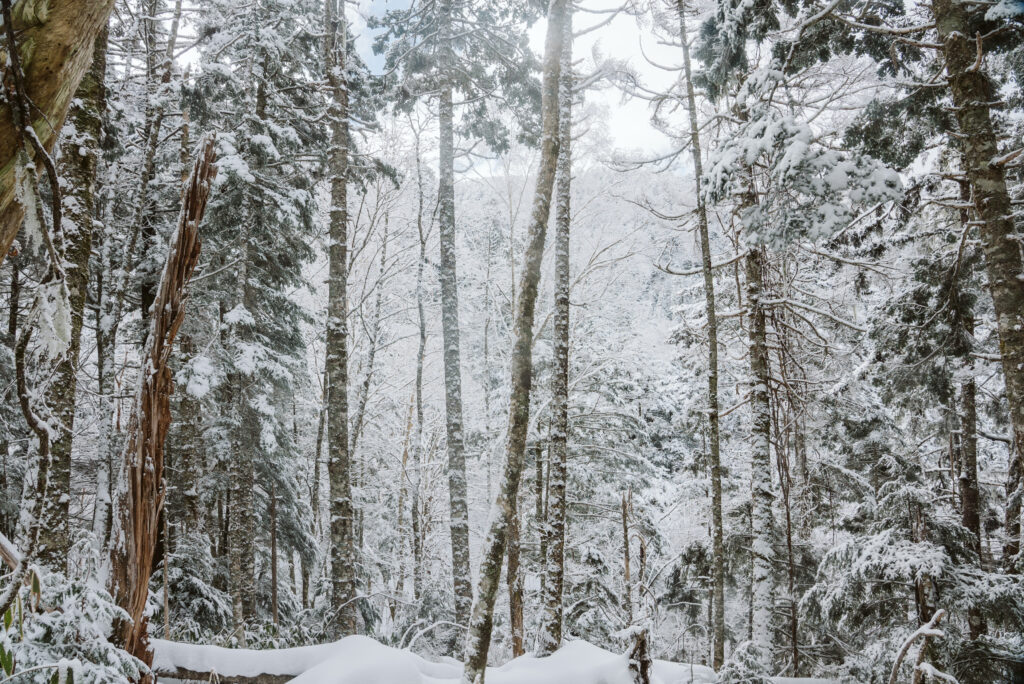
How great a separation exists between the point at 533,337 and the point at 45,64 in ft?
23.4

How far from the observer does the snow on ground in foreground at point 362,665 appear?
3348 millimetres

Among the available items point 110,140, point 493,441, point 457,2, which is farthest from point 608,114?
point 110,140

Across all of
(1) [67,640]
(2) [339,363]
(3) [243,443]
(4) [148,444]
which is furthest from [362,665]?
(3) [243,443]

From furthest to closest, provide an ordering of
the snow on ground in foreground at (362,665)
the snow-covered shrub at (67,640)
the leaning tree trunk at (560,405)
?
1. the leaning tree trunk at (560,405)
2. the snow on ground in foreground at (362,665)
3. the snow-covered shrub at (67,640)

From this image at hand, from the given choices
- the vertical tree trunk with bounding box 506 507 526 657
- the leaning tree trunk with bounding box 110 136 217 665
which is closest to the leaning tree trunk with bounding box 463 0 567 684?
the vertical tree trunk with bounding box 506 507 526 657

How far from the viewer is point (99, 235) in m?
8.16

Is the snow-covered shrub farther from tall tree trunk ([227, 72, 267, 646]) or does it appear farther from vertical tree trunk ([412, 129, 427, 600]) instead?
vertical tree trunk ([412, 129, 427, 600])

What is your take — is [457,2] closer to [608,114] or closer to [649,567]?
[608,114]

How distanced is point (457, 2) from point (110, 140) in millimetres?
6604

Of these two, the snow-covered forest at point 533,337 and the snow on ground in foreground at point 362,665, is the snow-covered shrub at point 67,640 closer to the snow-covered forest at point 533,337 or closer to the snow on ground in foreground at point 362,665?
the snow-covered forest at point 533,337

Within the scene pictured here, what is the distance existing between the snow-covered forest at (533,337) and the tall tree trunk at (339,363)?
0.19ft

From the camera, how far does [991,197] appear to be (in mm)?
4629

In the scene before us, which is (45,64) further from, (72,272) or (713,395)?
(713,395)

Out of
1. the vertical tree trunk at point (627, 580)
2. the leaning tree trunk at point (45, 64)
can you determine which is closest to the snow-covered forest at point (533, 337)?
the leaning tree trunk at point (45, 64)
